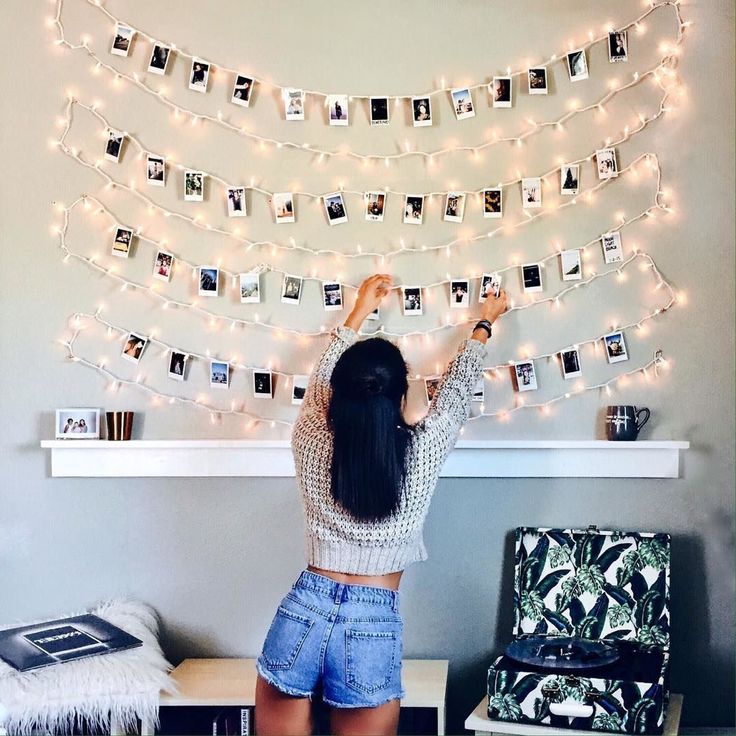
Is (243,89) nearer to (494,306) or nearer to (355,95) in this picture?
(355,95)

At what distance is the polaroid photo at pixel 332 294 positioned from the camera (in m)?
2.96

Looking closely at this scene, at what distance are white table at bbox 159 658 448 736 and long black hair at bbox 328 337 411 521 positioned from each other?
0.74 meters

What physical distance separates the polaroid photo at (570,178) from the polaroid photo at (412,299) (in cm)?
53

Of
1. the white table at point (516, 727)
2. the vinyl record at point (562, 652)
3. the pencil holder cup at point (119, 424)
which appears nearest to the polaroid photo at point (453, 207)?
the pencil holder cup at point (119, 424)

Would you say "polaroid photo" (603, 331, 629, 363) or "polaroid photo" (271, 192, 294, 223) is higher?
"polaroid photo" (271, 192, 294, 223)

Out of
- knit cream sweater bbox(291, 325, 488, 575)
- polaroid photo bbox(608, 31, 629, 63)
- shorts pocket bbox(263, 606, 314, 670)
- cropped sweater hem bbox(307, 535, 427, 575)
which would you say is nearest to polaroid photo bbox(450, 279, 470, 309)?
knit cream sweater bbox(291, 325, 488, 575)

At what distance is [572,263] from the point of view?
2.91 meters

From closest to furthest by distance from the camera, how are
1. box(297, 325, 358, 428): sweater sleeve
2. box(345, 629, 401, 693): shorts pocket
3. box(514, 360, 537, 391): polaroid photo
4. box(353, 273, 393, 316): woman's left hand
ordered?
box(345, 629, 401, 693): shorts pocket → box(297, 325, 358, 428): sweater sleeve → box(353, 273, 393, 316): woman's left hand → box(514, 360, 537, 391): polaroid photo

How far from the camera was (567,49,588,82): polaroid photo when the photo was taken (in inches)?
114

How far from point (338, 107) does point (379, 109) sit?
0.13 meters

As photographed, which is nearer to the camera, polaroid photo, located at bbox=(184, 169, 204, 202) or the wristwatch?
the wristwatch

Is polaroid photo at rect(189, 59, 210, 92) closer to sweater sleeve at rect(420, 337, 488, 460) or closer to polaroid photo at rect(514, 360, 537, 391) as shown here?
sweater sleeve at rect(420, 337, 488, 460)

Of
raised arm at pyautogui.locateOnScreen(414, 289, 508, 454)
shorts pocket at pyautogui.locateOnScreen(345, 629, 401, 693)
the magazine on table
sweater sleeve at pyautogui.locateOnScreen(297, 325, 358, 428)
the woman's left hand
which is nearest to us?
shorts pocket at pyautogui.locateOnScreen(345, 629, 401, 693)

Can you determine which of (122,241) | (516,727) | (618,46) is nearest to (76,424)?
(122,241)
